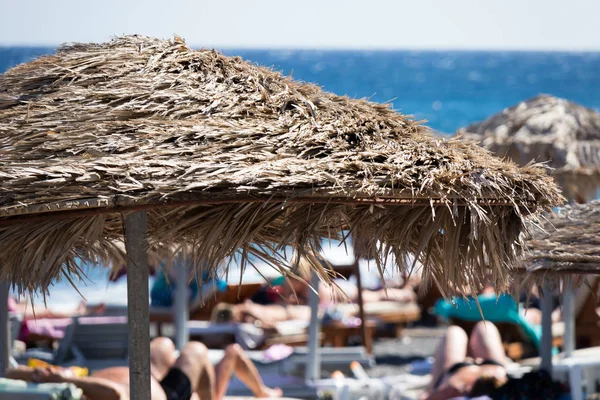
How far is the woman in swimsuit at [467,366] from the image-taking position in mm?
5367

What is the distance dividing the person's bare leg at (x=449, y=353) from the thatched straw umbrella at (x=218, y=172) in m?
3.03

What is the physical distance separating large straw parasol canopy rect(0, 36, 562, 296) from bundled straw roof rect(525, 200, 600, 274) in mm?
868

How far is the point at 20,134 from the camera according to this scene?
8.93 feet

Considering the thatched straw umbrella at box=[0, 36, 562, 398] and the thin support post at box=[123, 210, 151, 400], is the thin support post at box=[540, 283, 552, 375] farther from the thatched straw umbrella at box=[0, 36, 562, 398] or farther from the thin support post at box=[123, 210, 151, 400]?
the thin support post at box=[123, 210, 151, 400]

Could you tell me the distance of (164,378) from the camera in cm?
498

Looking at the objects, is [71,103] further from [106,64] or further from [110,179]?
[110,179]

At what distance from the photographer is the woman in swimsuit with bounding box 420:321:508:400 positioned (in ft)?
17.6

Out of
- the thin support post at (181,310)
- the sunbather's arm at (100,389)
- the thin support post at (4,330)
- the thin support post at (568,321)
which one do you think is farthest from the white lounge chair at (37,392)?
the thin support post at (568,321)

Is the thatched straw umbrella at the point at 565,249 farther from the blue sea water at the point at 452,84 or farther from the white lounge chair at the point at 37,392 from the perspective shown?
the blue sea water at the point at 452,84

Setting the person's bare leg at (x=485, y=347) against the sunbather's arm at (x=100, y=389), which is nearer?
the sunbather's arm at (x=100, y=389)

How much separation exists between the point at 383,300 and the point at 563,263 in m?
8.28

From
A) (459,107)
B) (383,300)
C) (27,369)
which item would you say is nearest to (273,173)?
(27,369)

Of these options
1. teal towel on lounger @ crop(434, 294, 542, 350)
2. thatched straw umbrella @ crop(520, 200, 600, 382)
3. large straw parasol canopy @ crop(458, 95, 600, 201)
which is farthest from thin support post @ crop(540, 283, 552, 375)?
teal towel on lounger @ crop(434, 294, 542, 350)

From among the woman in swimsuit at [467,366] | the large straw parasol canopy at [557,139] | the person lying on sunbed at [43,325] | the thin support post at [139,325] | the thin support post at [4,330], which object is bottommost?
the person lying on sunbed at [43,325]
